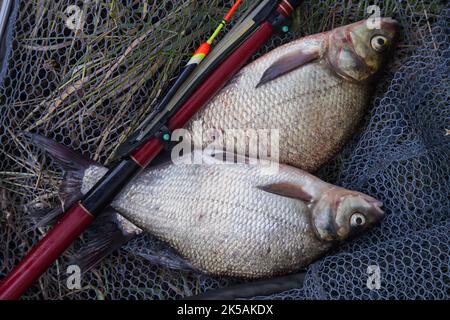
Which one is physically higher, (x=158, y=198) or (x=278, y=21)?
(x=278, y=21)

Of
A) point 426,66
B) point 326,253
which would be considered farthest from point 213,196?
point 426,66

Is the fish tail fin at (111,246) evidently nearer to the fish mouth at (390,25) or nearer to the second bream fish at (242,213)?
the second bream fish at (242,213)

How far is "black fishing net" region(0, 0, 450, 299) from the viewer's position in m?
2.58

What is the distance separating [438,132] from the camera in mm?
2576

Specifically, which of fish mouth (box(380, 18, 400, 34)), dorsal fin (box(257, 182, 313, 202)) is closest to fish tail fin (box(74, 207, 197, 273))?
dorsal fin (box(257, 182, 313, 202))

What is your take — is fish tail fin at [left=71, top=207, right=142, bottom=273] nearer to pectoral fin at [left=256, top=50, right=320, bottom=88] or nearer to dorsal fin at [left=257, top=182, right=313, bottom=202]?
dorsal fin at [left=257, top=182, right=313, bottom=202]

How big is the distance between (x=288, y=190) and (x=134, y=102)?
0.91 metres

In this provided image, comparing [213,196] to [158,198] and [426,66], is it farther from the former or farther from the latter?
[426,66]

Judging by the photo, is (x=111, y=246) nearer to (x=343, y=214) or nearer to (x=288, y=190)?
(x=288, y=190)

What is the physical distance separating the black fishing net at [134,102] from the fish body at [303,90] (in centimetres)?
18

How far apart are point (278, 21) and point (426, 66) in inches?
29.1

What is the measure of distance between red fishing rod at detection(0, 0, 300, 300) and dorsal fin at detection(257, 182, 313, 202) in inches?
19.6

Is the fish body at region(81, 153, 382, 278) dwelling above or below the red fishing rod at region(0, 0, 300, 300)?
below
